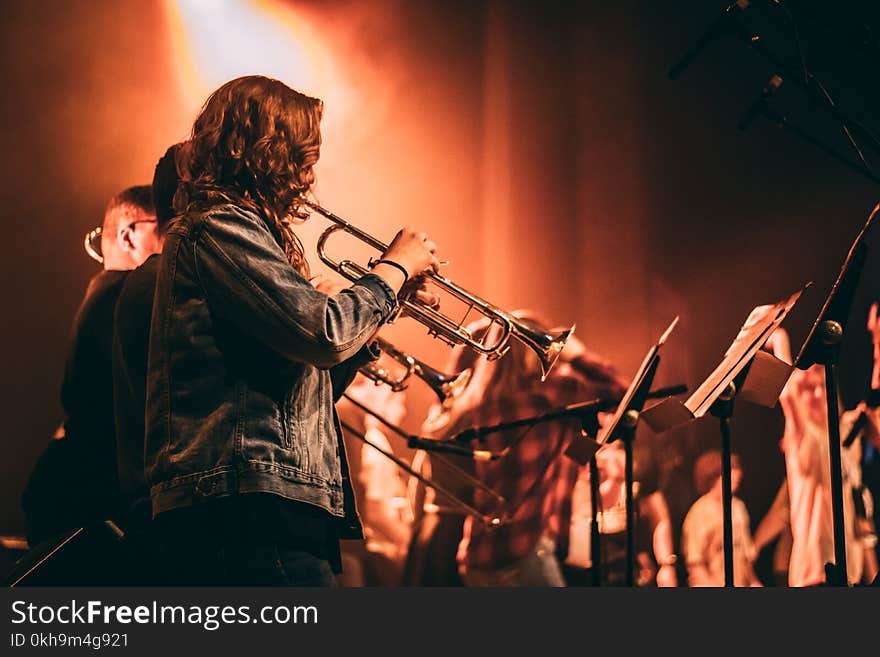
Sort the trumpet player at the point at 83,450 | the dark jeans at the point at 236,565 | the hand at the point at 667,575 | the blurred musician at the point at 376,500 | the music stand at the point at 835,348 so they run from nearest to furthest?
the dark jeans at the point at 236,565 < the music stand at the point at 835,348 < the trumpet player at the point at 83,450 < the hand at the point at 667,575 < the blurred musician at the point at 376,500

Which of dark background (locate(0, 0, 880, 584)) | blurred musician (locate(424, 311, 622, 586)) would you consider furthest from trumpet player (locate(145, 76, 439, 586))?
dark background (locate(0, 0, 880, 584))

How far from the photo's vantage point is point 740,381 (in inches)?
88.0

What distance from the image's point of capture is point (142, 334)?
170 cm

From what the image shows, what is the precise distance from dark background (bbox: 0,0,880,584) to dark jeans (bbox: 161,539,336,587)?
3.30 metres

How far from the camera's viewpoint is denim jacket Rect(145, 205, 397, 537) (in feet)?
4.61

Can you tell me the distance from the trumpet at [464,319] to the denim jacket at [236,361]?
88 cm

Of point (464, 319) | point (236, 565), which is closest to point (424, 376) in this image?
point (464, 319)

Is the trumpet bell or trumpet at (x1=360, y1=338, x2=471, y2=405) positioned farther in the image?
trumpet at (x1=360, y1=338, x2=471, y2=405)

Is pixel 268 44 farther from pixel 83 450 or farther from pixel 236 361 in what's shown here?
pixel 236 361

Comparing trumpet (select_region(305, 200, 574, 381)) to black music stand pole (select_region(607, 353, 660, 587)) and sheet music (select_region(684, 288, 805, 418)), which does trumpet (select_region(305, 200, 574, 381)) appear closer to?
black music stand pole (select_region(607, 353, 660, 587))

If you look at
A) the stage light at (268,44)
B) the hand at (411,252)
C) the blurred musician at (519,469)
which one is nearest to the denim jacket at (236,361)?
the hand at (411,252)

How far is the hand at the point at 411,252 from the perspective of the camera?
5.42 ft

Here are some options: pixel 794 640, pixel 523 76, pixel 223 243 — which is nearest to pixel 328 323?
pixel 223 243

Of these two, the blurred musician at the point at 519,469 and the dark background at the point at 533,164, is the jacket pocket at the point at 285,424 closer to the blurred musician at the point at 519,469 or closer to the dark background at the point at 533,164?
the blurred musician at the point at 519,469
